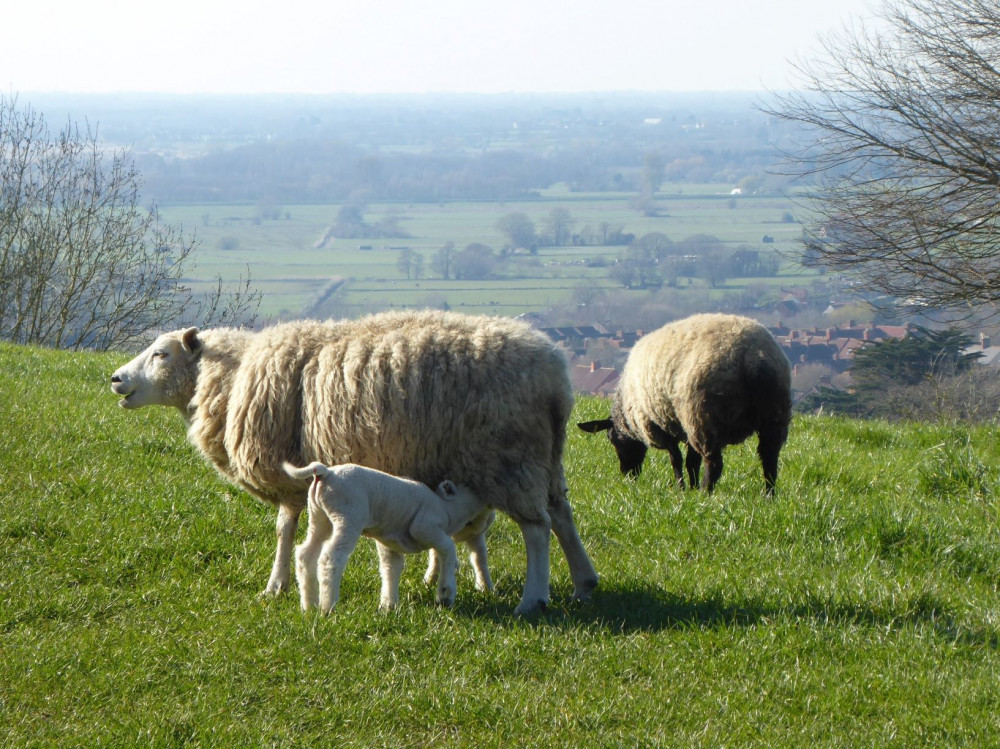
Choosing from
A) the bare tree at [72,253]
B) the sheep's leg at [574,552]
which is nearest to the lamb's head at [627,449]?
the sheep's leg at [574,552]

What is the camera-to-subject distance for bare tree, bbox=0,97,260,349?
57.8ft

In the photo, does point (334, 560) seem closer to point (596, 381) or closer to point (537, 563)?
point (537, 563)

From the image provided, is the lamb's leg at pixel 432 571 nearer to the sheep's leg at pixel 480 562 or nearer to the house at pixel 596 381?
the sheep's leg at pixel 480 562

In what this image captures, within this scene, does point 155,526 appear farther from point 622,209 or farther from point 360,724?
point 622,209

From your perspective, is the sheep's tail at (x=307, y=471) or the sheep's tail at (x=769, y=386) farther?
the sheep's tail at (x=769, y=386)

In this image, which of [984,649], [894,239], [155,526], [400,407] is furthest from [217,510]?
[894,239]

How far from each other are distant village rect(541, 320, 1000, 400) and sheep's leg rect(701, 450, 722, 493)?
24.5ft

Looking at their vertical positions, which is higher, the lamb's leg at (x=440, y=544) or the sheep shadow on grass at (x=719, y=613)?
the lamb's leg at (x=440, y=544)

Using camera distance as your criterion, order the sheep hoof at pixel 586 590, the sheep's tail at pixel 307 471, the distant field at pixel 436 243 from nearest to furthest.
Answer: the sheep's tail at pixel 307 471 < the sheep hoof at pixel 586 590 < the distant field at pixel 436 243

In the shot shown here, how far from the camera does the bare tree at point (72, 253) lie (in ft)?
57.8

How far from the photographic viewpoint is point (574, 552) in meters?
5.43

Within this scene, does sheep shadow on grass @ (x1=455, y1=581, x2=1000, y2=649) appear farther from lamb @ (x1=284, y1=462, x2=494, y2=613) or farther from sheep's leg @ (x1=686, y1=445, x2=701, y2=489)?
sheep's leg @ (x1=686, y1=445, x2=701, y2=489)

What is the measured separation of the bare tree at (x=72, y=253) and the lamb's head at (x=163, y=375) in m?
12.1

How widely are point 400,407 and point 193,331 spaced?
5.17ft
